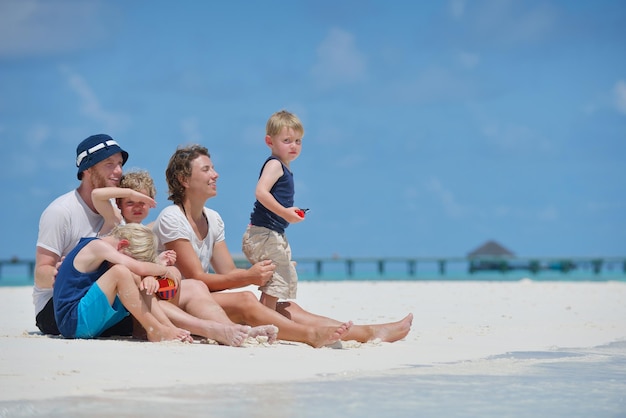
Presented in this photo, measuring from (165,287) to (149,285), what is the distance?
0.20 metres

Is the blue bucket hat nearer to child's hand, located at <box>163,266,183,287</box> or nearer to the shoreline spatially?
child's hand, located at <box>163,266,183,287</box>

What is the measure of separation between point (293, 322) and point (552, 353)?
1.57 m

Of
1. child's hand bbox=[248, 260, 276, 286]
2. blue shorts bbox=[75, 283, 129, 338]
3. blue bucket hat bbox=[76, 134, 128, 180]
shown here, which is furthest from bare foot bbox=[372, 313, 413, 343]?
blue bucket hat bbox=[76, 134, 128, 180]

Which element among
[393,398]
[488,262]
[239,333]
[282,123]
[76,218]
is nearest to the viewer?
[393,398]

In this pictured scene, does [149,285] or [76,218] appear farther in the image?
[76,218]

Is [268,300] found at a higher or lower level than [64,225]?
lower

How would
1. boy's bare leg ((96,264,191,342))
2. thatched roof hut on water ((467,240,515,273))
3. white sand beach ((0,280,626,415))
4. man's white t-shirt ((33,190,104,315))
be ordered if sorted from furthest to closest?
thatched roof hut on water ((467,240,515,273)) → man's white t-shirt ((33,190,104,315)) → boy's bare leg ((96,264,191,342)) → white sand beach ((0,280,626,415))

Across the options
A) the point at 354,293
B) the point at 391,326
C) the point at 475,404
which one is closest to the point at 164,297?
the point at 391,326

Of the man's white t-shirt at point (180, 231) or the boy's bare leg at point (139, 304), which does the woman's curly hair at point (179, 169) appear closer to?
the man's white t-shirt at point (180, 231)

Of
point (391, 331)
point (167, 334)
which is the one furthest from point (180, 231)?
point (391, 331)

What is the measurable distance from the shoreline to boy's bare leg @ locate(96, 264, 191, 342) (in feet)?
0.31

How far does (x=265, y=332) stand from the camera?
4824 millimetres

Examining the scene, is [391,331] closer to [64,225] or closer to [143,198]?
[143,198]

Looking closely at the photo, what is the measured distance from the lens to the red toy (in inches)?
191
